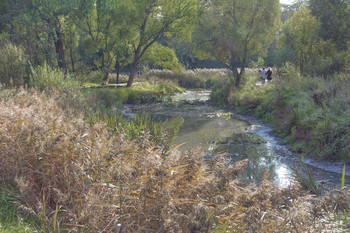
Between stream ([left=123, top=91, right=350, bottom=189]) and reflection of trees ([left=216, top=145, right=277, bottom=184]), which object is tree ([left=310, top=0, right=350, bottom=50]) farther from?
reflection of trees ([left=216, top=145, right=277, bottom=184])

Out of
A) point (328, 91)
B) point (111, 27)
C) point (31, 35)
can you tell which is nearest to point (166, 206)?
point (328, 91)

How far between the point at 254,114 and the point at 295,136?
20.3 ft

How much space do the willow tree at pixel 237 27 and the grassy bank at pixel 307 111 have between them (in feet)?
13.4

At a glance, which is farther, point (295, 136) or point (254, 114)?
point (254, 114)

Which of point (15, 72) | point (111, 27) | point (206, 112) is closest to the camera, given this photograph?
point (15, 72)

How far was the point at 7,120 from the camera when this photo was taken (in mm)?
4102

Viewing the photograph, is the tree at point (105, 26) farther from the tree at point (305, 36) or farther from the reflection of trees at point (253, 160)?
the reflection of trees at point (253, 160)

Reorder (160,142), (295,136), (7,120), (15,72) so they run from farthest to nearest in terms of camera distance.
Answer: (15,72)
(295,136)
(160,142)
(7,120)

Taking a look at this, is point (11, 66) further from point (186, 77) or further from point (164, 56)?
point (186, 77)

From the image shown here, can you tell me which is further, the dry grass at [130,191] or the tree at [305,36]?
the tree at [305,36]

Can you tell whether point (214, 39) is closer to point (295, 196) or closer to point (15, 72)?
Answer: point (15, 72)

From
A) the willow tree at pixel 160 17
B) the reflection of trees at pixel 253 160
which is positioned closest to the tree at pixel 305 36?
the willow tree at pixel 160 17

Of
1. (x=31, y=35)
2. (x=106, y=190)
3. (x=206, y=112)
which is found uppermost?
(x=31, y=35)

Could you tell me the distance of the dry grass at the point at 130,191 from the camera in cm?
275
